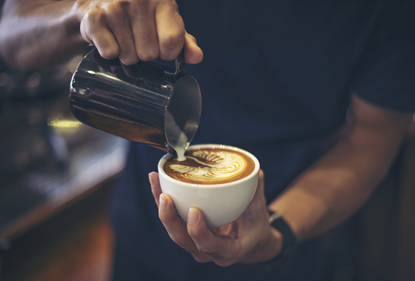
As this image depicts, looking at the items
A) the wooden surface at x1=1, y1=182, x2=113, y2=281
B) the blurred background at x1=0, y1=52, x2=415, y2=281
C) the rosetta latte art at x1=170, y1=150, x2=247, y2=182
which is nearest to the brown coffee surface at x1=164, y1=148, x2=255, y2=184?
the rosetta latte art at x1=170, y1=150, x2=247, y2=182

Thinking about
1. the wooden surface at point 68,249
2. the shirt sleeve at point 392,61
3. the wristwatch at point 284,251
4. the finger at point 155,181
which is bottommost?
the wooden surface at point 68,249

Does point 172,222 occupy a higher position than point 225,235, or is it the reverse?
point 172,222

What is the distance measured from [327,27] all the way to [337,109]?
33cm

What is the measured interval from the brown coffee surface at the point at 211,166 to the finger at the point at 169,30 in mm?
297

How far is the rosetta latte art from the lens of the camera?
0.72 metres

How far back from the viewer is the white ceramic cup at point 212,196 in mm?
631

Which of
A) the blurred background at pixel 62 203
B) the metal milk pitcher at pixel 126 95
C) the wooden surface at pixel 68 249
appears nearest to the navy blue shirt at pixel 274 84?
the metal milk pitcher at pixel 126 95

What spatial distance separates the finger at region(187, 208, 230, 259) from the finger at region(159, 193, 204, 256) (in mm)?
41

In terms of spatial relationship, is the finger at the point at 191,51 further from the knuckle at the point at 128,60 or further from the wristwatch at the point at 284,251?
the wristwatch at the point at 284,251

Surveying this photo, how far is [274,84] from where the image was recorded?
1119 mm

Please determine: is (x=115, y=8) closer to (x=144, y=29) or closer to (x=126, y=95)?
(x=144, y=29)

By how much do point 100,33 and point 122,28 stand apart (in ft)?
0.15

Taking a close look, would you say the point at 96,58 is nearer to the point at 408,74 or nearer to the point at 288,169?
the point at 288,169

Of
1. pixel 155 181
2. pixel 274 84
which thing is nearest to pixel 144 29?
pixel 155 181
